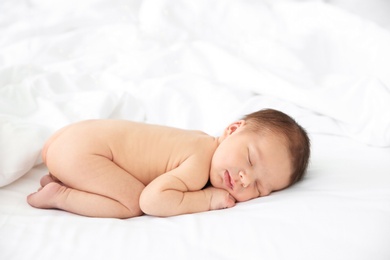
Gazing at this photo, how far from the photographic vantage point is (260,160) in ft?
3.84

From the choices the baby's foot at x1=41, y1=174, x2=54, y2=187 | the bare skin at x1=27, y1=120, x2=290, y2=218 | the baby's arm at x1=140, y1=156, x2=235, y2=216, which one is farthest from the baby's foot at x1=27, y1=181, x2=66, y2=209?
the baby's arm at x1=140, y1=156, x2=235, y2=216

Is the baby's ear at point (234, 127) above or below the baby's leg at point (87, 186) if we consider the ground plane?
above

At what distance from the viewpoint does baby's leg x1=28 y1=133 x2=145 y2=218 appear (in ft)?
3.53

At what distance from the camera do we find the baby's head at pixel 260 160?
3.83 feet

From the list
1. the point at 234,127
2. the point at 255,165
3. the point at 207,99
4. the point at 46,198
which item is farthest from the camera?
the point at 207,99

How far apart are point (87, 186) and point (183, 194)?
239 millimetres

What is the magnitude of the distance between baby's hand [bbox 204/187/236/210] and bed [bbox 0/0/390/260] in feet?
0.18

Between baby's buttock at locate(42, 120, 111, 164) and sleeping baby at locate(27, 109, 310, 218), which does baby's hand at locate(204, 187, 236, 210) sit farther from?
baby's buttock at locate(42, 120, 111, 164)

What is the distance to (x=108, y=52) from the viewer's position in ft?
6.55

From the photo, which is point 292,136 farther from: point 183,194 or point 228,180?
point 183,194

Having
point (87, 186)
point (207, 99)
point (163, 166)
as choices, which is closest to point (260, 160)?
point (163, 166)

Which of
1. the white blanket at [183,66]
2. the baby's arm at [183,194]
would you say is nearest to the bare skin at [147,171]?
the baby's arm at [183,194]

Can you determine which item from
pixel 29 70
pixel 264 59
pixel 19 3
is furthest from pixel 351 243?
pixel 19 3

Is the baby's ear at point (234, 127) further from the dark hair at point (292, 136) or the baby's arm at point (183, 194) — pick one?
the baby's arm at point (183, 194)
